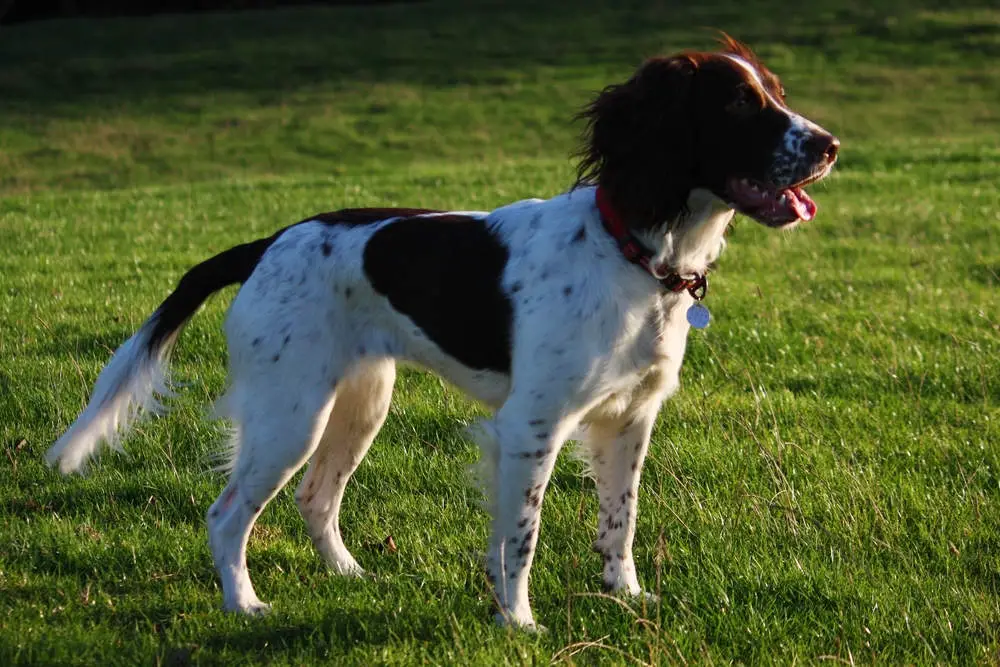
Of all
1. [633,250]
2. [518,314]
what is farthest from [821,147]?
[518,314]

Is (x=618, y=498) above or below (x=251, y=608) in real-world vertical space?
above

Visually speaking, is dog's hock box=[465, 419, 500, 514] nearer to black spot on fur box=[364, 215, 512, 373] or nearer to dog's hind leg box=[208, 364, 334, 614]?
black spot on fur box=[364, 215, 512, 373]

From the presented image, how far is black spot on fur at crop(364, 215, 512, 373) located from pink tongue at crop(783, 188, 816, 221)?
0.90m

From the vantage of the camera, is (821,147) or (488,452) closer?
(821,147)

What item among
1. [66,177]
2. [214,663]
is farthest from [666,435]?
[66,177]

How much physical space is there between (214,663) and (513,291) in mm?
1425

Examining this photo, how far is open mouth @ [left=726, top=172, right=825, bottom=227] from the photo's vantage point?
12.2 ft

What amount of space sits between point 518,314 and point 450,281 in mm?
312

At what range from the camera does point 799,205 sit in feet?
12.3

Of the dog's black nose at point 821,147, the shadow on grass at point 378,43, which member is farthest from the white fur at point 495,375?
the shadow on grass at point 378,43

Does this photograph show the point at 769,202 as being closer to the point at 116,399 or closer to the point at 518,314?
Answer: the point at 518,314

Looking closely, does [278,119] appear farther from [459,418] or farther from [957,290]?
[459,418]

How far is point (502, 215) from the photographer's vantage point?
13.6 ft

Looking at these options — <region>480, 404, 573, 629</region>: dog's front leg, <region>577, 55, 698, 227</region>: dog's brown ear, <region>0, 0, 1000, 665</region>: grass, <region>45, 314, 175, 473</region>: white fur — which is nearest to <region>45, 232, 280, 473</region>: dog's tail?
<region>45, 314, 175, 473</region>: white fur
